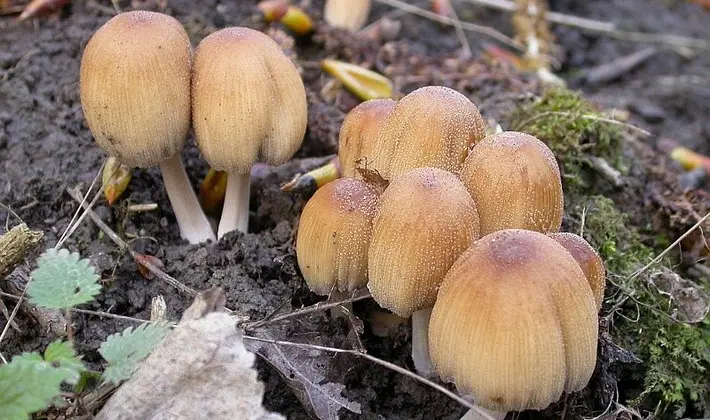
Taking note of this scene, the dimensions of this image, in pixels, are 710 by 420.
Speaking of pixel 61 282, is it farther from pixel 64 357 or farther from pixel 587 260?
pixel 587 260

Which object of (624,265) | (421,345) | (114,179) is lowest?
(624,265)

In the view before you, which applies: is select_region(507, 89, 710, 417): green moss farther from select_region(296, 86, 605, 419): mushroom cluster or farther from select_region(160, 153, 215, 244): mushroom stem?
select_region(160, 153, 215, 244): mushroom stem

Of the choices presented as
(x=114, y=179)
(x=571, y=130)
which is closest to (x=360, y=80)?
(x=571, y=130)

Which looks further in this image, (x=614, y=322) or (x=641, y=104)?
(x=641, y=104)

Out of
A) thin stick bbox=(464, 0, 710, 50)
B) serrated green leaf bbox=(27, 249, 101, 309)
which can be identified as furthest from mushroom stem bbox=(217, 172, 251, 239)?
thin stick bbox=(464, 0, 710, 50)

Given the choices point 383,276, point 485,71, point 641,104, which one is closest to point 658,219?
point 485,71

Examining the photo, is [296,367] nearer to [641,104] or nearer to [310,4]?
[310,4]
